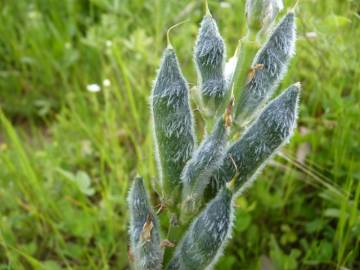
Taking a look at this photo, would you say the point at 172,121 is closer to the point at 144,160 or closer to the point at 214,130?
the point at 214,130

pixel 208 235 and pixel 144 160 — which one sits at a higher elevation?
pixel 208 235

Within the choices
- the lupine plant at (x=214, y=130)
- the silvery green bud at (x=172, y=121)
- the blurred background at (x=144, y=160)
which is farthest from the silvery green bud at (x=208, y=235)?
the blurred background at (x=144, y=160)

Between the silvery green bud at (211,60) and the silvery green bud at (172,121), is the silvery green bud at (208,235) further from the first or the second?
the silvery green bud at (211,60)

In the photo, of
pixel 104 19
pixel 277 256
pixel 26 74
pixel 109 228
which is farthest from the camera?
pixel 26 74

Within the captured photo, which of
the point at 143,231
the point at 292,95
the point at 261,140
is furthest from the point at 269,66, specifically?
the point at 143,231

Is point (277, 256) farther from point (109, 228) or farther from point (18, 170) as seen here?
point (18, 170)

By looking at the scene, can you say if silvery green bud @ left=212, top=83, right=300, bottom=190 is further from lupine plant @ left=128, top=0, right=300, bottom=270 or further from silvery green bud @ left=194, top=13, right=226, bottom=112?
silvery green bud @ left=194, top=13, right=226, bottom=112

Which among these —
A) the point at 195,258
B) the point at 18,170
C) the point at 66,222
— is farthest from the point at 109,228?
the point at 195,258
